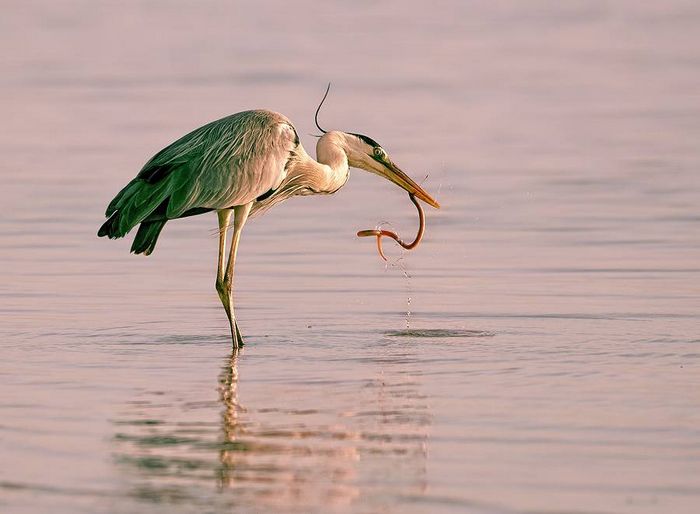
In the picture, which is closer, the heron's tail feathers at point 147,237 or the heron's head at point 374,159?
the heron's tail feathers at point 147,237

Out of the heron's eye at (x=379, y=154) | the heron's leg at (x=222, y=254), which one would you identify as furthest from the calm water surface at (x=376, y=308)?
the heron's eye at (x=379, y=154)

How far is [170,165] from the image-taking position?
12.4 meters

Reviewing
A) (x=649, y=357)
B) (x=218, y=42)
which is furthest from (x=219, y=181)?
(x=218, y=42)

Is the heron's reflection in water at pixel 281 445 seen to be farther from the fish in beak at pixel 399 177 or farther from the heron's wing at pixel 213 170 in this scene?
the fish in beak at pixel 399 177

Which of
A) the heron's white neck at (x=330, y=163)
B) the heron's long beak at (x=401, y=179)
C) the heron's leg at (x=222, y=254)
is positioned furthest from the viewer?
the heron's long beak at (x=401, y=179)

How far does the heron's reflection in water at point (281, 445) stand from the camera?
757cm

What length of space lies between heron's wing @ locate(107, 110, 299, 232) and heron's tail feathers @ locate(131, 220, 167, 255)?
0.14 metres

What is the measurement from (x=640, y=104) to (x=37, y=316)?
14925 millimetres

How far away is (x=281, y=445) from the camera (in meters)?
8.48

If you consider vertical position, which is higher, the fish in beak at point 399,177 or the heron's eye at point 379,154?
the heron's eye at point 379,154

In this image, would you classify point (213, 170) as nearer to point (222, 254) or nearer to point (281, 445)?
point (222, 254)

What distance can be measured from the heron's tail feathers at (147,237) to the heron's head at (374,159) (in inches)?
66.9

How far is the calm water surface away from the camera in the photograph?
25.8ft

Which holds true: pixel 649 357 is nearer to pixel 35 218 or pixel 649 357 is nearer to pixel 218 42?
pixel 35 218
